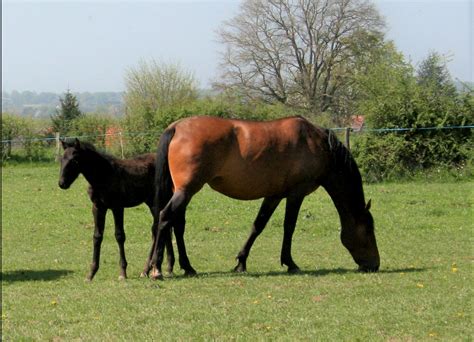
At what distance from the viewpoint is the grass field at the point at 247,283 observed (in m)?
6.25

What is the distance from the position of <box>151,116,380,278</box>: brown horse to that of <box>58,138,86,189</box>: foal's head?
1114 mm

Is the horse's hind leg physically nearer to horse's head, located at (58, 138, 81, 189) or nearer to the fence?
horse's head, located at (58, 138, 81, 189)

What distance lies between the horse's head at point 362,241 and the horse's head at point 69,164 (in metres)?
3.74

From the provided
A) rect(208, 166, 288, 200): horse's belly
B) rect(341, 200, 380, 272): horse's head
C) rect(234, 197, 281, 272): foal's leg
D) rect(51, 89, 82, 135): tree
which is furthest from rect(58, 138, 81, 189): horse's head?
rect(51, 89, 82, 135): tree

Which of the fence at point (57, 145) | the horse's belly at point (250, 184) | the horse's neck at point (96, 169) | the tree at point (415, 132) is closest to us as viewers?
the horse's belly at point (250, 184)

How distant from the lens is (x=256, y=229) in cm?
999

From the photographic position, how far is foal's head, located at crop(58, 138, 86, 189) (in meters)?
9.32

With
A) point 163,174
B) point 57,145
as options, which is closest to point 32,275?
point 163,174

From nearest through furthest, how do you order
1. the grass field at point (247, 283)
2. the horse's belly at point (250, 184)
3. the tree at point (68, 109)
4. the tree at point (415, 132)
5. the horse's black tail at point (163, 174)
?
the grass field at point (247, 283), the horse's black tail at point (163, 174), the horse's belly at point (250, 184), the tree at point (415, 132), the tree at point (68, 109)

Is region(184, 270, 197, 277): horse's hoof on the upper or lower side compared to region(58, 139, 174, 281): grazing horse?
lower

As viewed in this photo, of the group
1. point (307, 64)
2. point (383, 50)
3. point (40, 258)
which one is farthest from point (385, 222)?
point (307, 64)

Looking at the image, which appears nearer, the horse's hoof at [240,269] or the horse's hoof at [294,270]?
the horse's hoof at [294,270]

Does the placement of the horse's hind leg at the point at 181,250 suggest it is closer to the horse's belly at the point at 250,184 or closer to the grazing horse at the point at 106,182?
the grazing horse at the point at 106,182

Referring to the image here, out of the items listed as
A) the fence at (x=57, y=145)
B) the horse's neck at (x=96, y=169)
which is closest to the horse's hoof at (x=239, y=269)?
the horse's neck at (x=96, y=169)
